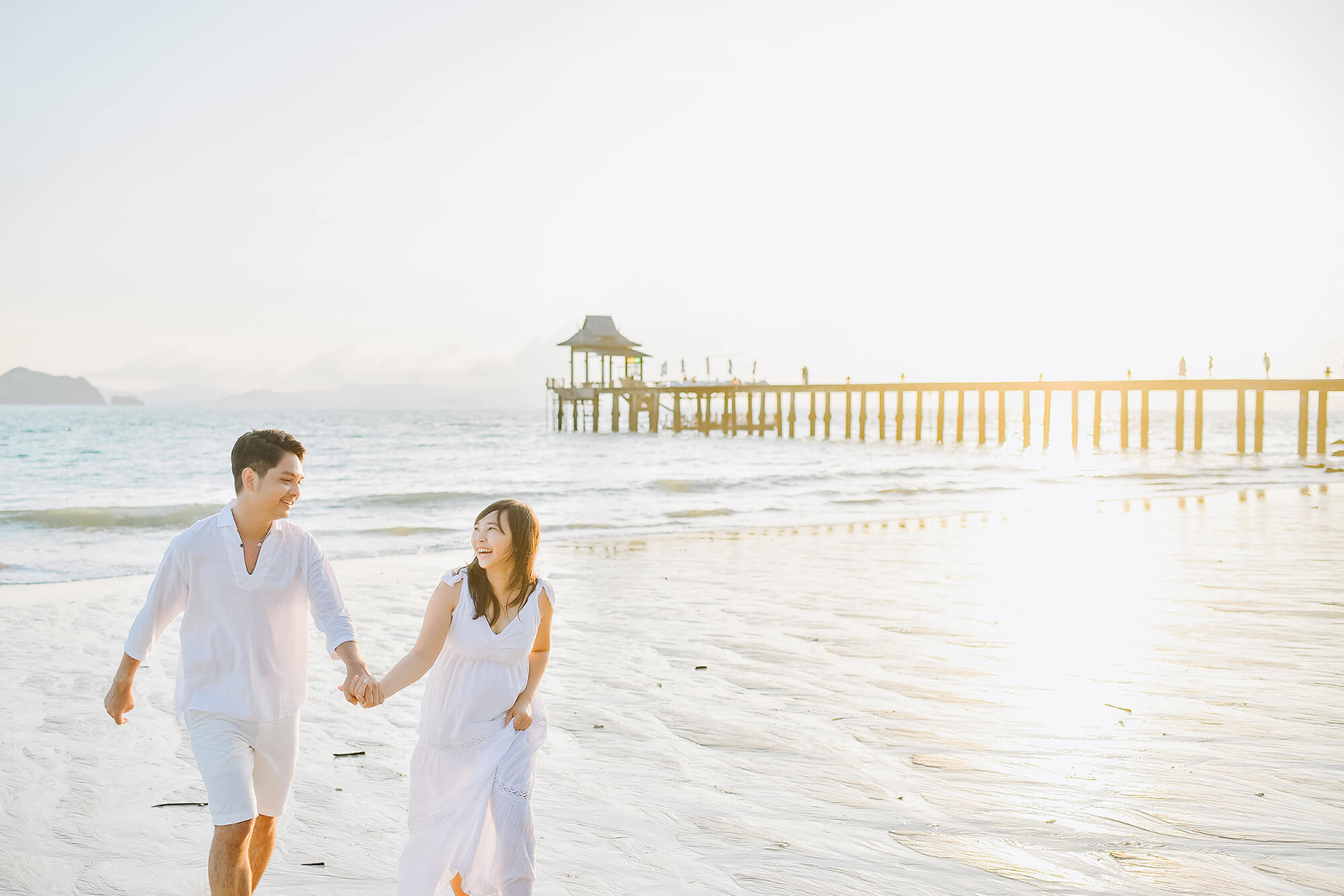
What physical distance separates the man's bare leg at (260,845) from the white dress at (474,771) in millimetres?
486

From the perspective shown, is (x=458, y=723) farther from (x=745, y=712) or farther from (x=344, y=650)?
(x=745, y=712)

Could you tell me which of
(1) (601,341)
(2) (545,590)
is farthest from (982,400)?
(2) (545,590)

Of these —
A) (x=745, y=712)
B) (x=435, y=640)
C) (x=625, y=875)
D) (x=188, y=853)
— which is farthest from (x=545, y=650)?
(x=745, y=712)

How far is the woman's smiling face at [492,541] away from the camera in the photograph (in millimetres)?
2584

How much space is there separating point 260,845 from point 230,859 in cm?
27

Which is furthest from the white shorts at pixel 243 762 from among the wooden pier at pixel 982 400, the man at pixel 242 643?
the wooden pier at pixel 982 400

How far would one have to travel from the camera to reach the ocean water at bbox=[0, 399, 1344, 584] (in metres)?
13.6

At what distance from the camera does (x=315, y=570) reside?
270 centimetres

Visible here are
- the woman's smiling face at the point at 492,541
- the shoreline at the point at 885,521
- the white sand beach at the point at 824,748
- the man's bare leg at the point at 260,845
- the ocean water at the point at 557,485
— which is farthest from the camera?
the ocean water at the point at 557,485

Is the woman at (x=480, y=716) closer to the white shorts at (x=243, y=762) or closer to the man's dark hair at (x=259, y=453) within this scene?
the white shorts at (x=243, y=762)

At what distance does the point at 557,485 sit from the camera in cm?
2198

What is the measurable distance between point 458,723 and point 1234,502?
1737cm

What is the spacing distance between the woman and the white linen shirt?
0.95 ft

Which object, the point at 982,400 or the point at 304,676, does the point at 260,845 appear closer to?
the point at 304,676
